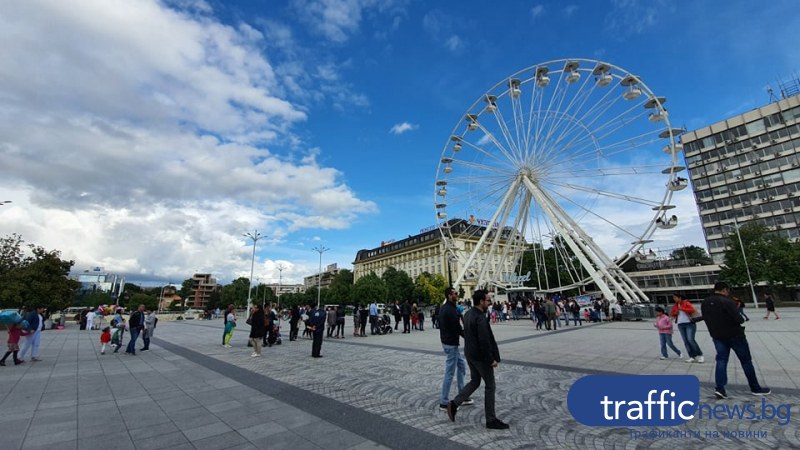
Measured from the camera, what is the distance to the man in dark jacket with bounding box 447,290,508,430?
16.5 ft

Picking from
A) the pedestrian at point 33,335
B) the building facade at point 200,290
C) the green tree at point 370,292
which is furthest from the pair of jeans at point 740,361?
the building facade at point 200,290

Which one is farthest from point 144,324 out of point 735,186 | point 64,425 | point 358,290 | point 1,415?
point 735,186

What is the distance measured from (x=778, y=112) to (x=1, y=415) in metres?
94.6

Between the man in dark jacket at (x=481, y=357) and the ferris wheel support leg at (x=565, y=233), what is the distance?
86.5 feet

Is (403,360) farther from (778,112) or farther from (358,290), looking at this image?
(778,112)

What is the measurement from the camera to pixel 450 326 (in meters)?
6.28

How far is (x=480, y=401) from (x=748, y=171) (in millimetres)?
85817

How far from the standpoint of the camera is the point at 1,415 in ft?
19.4

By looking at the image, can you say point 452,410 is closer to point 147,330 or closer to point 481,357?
point 481,357

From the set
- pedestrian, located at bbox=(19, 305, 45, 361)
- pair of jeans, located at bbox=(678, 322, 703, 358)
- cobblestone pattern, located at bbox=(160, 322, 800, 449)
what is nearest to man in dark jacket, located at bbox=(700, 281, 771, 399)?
cobblestone pattern, located at bbox=(160, 322, 800, 449)

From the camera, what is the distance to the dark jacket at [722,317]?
602 cm

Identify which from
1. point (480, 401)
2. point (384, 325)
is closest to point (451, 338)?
point (480, 401)

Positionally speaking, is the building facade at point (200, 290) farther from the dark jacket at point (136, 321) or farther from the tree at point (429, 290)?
the dark jacket at point (136, 321)
